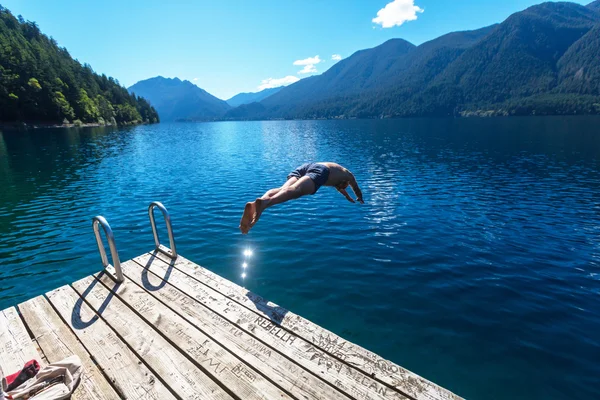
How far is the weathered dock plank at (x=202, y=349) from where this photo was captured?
371 cm

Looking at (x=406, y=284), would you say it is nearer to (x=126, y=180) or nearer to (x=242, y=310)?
(x=242, y=310)

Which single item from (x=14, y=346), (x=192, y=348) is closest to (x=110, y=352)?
(x=192, y=348)

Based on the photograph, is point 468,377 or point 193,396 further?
point 468,377

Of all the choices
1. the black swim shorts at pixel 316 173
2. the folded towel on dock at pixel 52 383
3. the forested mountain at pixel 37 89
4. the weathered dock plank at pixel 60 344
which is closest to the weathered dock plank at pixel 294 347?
the weathered dock plank at pixel 60 344

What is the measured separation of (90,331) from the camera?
4.84 metres

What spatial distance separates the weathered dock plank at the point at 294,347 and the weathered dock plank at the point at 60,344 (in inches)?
72.6

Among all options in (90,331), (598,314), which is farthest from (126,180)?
(598,314)

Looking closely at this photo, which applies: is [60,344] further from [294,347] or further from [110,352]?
[294,347]

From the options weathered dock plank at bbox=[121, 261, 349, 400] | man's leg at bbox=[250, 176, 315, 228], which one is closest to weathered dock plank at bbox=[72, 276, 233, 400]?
weathered dock plank at bbox=[121, 261, 349, 400]

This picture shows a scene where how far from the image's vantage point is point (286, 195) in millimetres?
5527

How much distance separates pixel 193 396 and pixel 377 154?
41310mm

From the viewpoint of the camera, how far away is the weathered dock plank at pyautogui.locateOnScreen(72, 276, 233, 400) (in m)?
3.70

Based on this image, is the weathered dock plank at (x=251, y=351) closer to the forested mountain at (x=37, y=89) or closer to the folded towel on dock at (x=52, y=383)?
the folded towel on dock at (x=52, y=383)

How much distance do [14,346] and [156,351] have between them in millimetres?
2289
